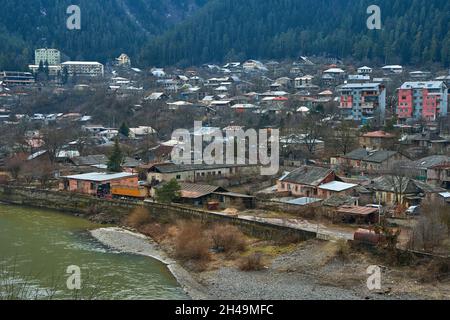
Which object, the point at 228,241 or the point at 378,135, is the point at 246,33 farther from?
the point at 228,241

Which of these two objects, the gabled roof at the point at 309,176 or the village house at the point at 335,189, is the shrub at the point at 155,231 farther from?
the village house at the point at 335,189

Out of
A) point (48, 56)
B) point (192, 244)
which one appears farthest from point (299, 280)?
point (48, 56)

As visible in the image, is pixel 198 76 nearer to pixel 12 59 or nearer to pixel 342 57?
pixel 342 57

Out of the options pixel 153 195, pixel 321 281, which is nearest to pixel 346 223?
pixel 321 281

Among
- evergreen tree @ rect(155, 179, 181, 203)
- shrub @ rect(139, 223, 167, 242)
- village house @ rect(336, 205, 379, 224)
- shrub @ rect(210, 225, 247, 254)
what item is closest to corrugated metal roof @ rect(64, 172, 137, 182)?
evergreen tree @ rect(155, 179, 181, 203)

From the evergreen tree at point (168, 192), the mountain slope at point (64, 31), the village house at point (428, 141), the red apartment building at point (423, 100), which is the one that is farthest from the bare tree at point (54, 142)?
the mountain slope at point (64, 31)

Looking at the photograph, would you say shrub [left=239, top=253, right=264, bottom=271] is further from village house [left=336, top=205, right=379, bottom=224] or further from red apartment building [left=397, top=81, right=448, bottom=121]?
red apartment building [left=397, top=81, right=448, bottom=121]
